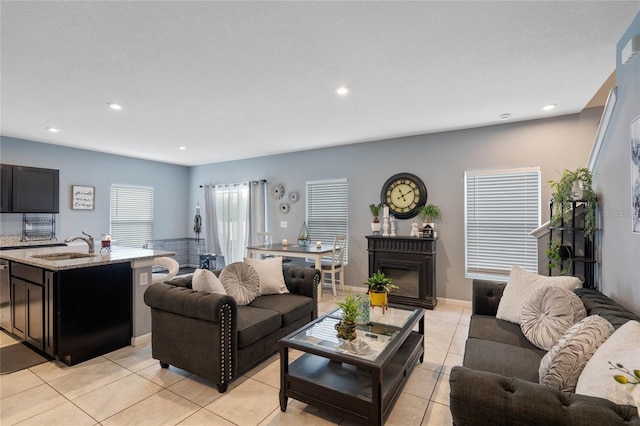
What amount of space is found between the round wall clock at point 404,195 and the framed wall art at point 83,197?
5624mm

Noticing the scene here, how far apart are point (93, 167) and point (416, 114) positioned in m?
6.16

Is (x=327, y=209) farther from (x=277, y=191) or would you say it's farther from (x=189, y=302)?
(x=189, y=302)

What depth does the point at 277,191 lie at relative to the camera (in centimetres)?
651

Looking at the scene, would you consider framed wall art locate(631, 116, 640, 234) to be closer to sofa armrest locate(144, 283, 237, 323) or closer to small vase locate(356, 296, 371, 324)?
small vase locate(356, 296, 371, 324)

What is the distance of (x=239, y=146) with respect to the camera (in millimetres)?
5773

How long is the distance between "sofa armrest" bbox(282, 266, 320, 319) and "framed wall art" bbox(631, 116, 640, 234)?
2641 millimetres

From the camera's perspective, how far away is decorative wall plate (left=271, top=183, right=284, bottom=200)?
6.45 m

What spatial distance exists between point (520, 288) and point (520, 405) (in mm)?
1695

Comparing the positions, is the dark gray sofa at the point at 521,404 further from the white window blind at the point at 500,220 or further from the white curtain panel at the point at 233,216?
the white curtain panel at the point at 233,216

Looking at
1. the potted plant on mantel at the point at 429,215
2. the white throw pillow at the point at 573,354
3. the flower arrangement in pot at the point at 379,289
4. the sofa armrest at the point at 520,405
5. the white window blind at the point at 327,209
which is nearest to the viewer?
the sofa armrest at the point at 520,405

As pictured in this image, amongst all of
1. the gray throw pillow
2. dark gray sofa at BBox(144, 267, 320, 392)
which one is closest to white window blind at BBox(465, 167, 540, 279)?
dark gray sofa at BBox(144, 267, 320, 392)

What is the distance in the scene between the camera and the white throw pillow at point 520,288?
245 cm

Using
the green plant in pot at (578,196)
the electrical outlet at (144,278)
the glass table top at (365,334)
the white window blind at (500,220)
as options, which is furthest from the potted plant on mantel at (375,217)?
the electrical outlet at (144,278)

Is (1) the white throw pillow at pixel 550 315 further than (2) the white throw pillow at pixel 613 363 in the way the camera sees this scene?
Yes
